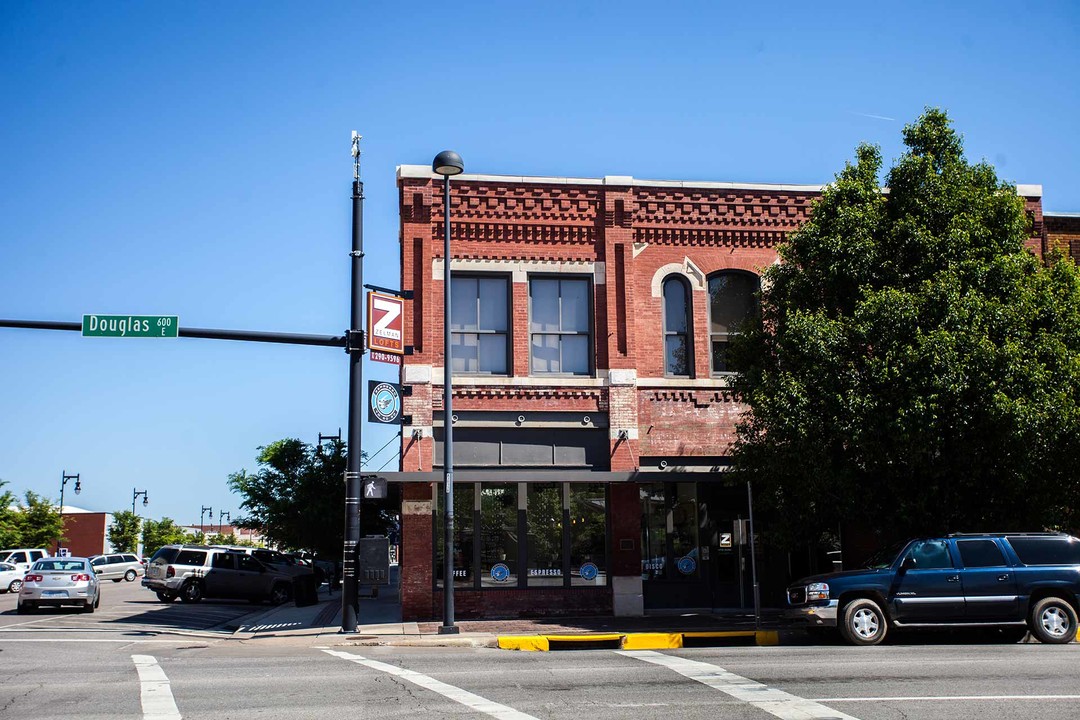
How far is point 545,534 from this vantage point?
70.3 ft

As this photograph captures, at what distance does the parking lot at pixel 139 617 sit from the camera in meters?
21.7

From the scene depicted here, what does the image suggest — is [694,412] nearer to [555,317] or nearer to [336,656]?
[555,317]

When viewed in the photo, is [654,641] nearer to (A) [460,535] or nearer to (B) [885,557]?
(B) [885,557]

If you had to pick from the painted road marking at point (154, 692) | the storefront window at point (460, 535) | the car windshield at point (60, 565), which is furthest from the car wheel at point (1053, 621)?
the car windshield at point (60, 565)

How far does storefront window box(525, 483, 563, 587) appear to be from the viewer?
21281 mm

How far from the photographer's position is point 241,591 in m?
32.4

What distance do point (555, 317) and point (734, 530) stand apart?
6170 mm

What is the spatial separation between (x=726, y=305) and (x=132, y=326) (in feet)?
41.6

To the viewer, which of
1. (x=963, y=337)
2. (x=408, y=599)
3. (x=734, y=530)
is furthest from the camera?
(x=734, y=530)

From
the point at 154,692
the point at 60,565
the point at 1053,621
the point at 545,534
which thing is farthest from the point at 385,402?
the point at 60,565

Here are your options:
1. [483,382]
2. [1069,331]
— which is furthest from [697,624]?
[1069,331]

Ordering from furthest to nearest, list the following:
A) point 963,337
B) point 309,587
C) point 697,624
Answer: point 309,587 < point 697,624 < point 963,337

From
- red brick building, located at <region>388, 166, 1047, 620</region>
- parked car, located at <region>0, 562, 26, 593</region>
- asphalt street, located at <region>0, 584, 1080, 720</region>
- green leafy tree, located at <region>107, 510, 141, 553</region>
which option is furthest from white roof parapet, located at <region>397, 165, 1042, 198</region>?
green leafy tree, located at <region>107, 510, 141, 553</region>

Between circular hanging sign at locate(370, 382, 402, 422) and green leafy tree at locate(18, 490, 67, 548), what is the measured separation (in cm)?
4614
